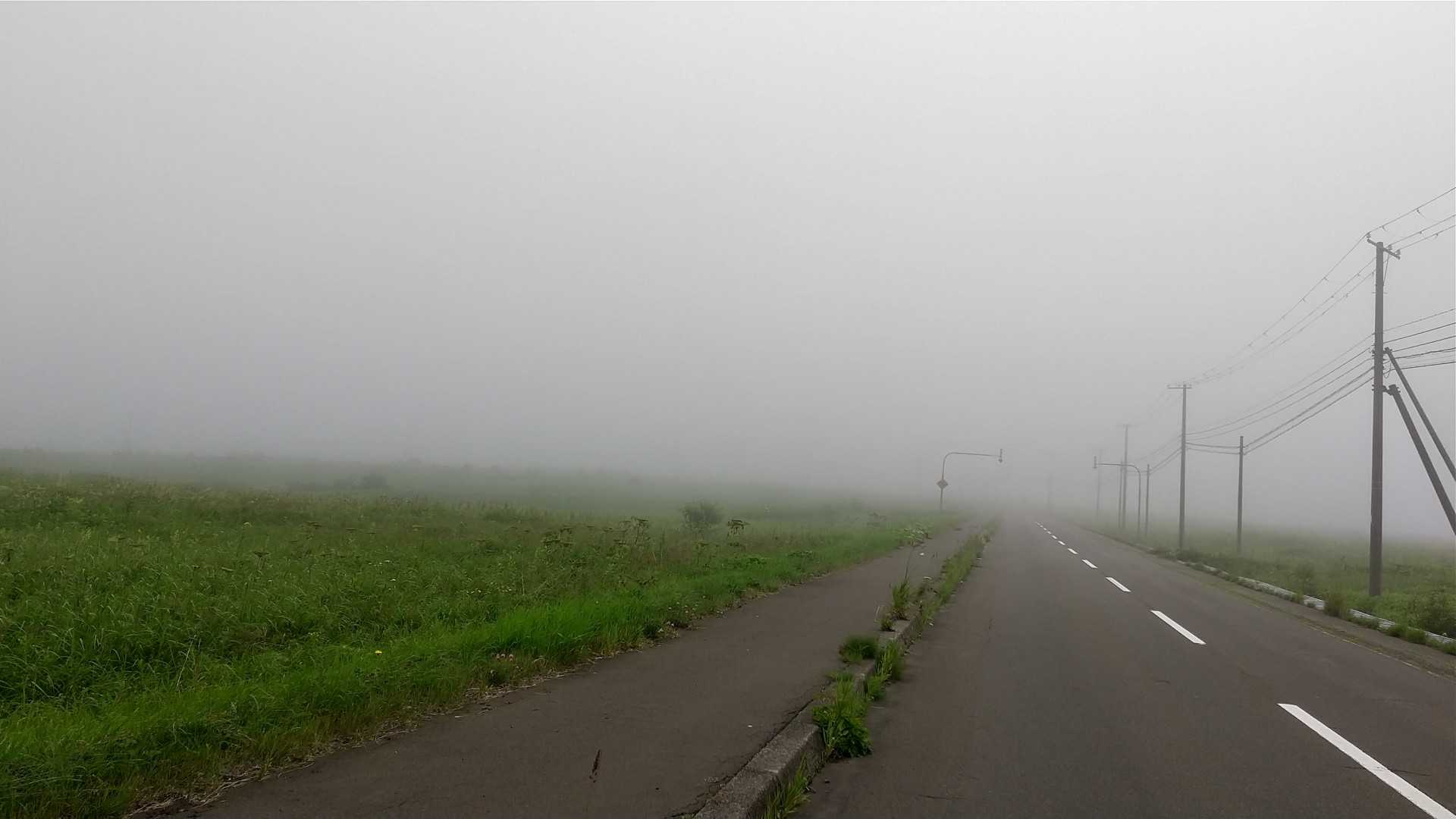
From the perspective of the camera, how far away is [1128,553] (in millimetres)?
31891

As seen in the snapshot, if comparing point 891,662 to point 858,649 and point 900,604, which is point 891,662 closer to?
point 858,649

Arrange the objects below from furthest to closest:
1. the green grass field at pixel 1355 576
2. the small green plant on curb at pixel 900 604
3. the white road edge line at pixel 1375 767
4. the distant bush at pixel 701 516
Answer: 1. the distant bush at pixel 701 516
2. the green grass field at pixel 1355 576
3. the small green plant on curb at pixel 900 604
4. the white road edge line at pixel 1375 767

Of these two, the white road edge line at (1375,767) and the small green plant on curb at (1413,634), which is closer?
the white road edge line at (1375,767)

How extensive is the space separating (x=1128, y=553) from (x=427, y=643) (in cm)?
3182

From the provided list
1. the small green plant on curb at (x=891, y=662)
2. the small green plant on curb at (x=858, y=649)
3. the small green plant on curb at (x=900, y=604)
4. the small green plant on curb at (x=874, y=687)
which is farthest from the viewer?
the small green plant on curb at (x=900, y=604)

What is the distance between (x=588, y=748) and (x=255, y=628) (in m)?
3.96

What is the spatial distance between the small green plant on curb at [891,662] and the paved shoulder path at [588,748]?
48 cm

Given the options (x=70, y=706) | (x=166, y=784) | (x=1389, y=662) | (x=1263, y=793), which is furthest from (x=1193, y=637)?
(x=70, y=706)

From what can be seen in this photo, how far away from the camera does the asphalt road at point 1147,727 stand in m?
4.67

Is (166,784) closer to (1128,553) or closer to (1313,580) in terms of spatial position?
(1313,580)

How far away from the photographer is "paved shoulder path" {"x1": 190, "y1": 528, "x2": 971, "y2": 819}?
13.2 ft

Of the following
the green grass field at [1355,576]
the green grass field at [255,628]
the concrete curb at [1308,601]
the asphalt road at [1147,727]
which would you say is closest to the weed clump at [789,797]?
the asphalt road at [1147,727]

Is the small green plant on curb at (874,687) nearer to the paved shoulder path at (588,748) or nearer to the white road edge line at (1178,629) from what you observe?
the paved shoulder path at (588,748)

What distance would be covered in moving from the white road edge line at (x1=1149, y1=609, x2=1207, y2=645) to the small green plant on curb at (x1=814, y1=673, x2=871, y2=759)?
709cm
